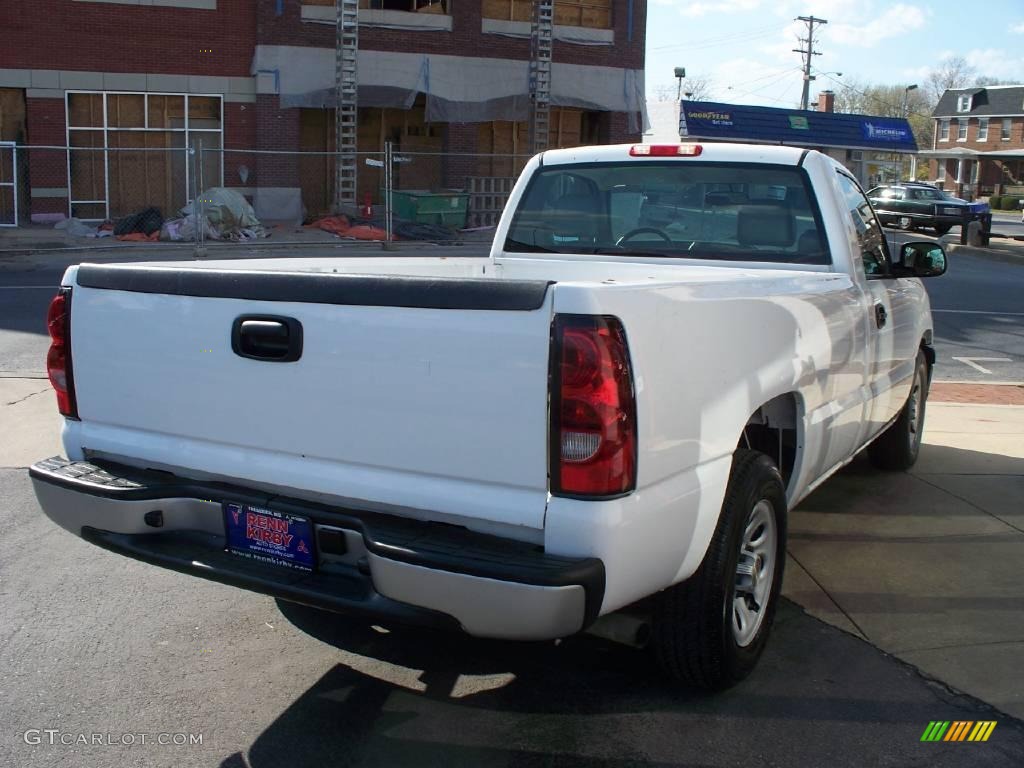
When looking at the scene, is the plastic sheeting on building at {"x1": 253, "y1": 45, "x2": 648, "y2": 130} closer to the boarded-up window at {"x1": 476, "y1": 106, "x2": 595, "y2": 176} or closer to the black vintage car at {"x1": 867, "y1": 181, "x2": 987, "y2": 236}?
the boarded-up window at {"x1": 476, "y1": 106, "x2": 595, "y2": 176}

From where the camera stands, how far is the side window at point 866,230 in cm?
538

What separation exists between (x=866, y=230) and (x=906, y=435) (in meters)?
1.70

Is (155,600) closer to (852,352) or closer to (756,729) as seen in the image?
(756,729)

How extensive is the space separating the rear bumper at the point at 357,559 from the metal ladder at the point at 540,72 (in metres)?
25.5

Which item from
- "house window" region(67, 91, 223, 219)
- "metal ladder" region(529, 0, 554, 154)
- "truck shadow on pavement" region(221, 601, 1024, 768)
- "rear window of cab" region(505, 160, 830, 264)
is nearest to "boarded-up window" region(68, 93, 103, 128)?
"house window" region(67, 91, 223, 219)

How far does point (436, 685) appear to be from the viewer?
3.91 meters

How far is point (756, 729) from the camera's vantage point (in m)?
3.58

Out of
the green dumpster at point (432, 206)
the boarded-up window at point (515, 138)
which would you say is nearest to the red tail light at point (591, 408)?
the green dumpster at point (432, 206)

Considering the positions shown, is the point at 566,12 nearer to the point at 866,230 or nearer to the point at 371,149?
the point at 371,149

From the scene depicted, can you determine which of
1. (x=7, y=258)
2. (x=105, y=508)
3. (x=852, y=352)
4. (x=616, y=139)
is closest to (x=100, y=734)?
(x=105, y=508)

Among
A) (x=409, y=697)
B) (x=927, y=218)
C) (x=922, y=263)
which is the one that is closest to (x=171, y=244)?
(x=922, y=263)

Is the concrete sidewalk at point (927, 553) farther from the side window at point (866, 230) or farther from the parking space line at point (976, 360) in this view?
the parking space line at point (976, 360)

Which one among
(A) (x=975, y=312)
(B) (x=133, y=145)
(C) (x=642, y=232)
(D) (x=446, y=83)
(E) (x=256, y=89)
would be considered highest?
(D) (x=446, y=83)

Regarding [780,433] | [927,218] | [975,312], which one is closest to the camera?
[780,433]
